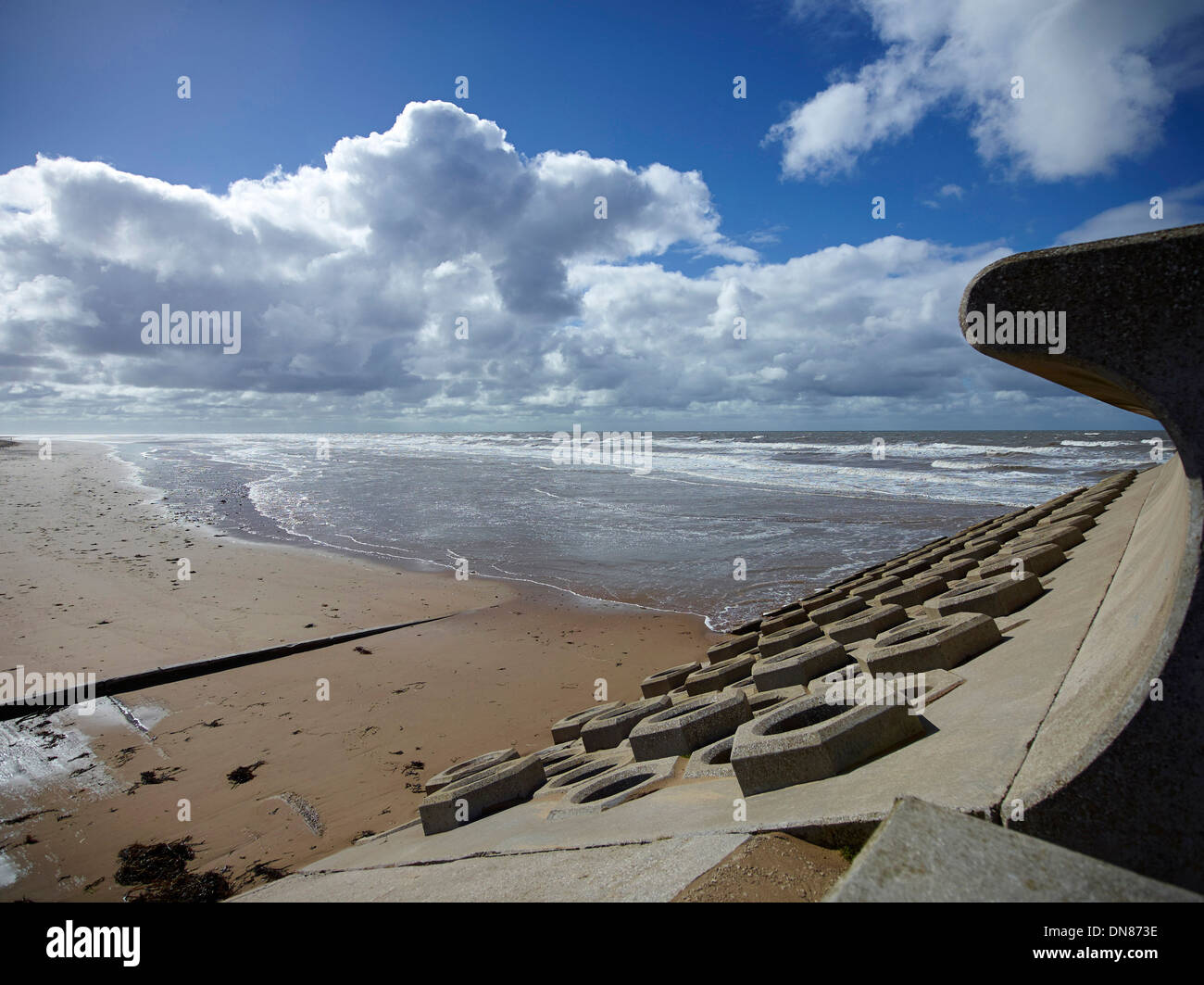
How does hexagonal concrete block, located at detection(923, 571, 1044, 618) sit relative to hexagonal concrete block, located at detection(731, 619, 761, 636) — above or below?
above

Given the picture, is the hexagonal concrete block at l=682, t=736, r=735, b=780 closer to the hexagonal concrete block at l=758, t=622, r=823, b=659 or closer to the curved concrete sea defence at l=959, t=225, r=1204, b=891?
the curved concrete sea defence at l=959, t=225, r=1204, b=891

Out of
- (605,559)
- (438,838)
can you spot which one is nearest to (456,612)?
(605,559)

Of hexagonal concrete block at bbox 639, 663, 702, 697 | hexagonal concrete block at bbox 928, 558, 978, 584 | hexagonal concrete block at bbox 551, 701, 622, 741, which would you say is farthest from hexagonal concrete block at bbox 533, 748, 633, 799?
hexagonal concrete block at bbox 928, 558, 978, 584

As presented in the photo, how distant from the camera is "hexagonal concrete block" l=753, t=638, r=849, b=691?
4434 mm

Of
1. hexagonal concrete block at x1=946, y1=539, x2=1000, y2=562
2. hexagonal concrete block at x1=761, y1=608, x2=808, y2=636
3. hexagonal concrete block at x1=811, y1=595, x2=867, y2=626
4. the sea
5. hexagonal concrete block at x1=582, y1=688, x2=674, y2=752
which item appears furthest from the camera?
the sea

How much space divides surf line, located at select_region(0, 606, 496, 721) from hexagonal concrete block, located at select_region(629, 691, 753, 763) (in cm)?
664

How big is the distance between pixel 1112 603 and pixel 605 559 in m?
11.4

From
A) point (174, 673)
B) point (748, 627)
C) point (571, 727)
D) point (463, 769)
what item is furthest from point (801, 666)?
point (174, 673)

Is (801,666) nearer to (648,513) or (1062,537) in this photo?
(1062,537)

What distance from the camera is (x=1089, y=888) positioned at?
141cm

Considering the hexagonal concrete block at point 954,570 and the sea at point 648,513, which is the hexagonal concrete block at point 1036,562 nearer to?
the hexagonal concrete block at point 954,570

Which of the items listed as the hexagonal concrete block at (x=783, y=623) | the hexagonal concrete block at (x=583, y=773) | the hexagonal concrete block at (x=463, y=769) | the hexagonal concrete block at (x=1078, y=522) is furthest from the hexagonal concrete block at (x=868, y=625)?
the hexagonal concrete block at (x=463, y=769)

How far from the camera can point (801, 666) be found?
4.44 metres

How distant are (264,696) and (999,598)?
7.63 m
